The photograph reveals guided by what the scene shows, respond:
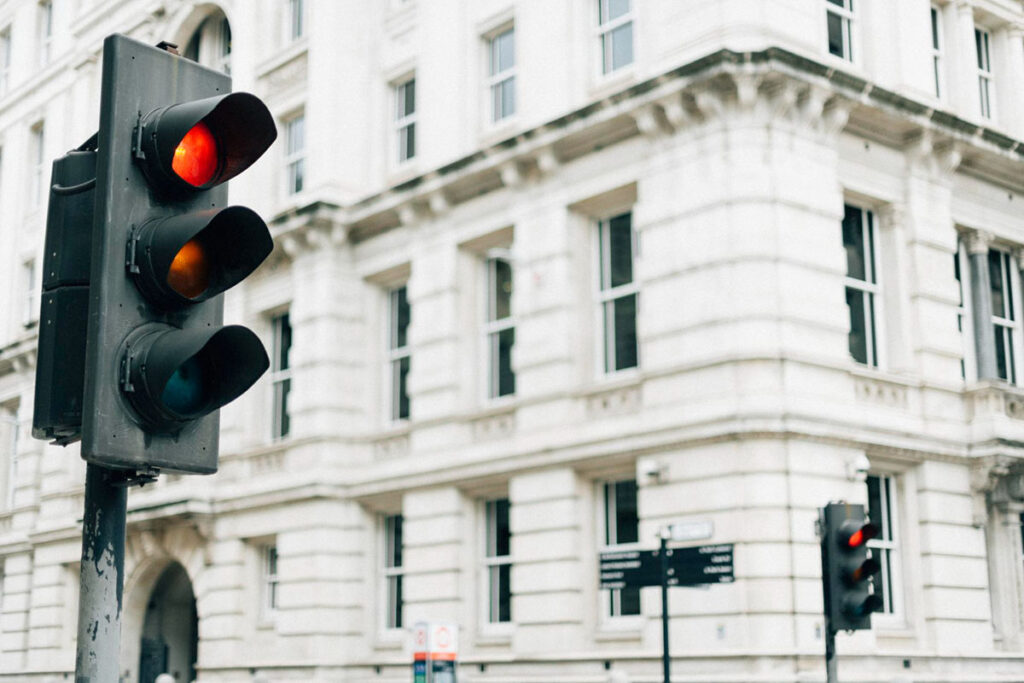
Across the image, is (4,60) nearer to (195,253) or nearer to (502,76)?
(502,76)

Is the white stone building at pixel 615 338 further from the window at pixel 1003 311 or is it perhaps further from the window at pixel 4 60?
the window at pixel 4 60

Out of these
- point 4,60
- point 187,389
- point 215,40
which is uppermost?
point 4,60

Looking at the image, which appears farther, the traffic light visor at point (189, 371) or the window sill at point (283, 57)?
the window sill at point (283, 57)

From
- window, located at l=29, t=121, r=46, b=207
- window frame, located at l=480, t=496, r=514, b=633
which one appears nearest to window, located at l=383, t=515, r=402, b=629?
window frame, located at l=480, t=496, r=514, b=633

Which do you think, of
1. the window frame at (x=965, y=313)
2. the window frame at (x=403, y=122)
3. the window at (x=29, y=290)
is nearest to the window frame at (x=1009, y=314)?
the window frame at (x=965, y=313)

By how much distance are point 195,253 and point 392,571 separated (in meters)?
22.7

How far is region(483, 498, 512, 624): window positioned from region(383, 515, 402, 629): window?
2.51 metres

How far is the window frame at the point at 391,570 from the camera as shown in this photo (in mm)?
25812

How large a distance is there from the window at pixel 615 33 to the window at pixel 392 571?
31.9 ft

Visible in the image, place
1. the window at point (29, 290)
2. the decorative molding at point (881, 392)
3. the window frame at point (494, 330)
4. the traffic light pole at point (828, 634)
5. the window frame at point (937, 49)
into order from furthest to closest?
the window at point (29, 290) → the window frame at point (494, 330) → the window frame at point (937, 49) → the decorative molding at point (881, 392) → the traffic light pole at point (828, 634)

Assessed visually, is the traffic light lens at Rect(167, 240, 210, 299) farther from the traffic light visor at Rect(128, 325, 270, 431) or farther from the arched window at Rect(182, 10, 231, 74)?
the arched window at Rect(182, 10, 231, 74)

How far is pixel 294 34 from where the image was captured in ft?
97.8

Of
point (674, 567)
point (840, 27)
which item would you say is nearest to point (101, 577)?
point (674, 567)

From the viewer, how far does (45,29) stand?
41531mm
